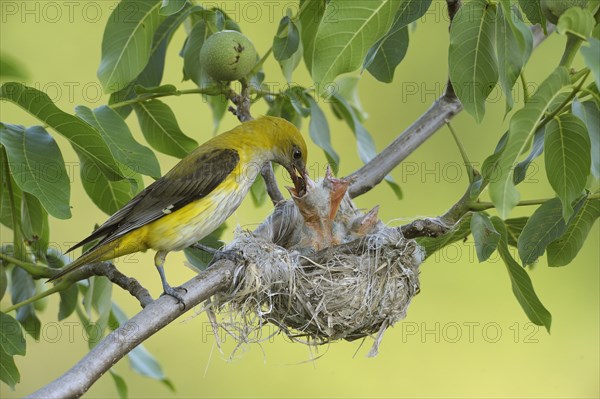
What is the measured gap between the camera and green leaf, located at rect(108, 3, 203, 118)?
3.85 meters

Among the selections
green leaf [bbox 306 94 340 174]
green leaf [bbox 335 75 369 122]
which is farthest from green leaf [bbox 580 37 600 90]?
green leaf [bbox 335 75 369 122]

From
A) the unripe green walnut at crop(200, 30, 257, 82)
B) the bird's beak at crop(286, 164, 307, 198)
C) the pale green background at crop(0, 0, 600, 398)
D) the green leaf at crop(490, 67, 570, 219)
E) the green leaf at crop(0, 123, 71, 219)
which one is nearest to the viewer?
the green leaf at crop(490, 67, 570, 219)

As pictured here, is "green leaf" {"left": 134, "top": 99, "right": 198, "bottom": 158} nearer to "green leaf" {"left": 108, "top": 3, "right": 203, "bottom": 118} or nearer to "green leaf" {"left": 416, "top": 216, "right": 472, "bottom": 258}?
"green leaf" {"left": 108, "top": 3, "right": 203, "bottom": 118}

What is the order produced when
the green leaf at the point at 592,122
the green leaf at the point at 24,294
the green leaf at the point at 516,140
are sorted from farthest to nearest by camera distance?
the green leaf at the point at 24,294 < the green leaf at the point at 592,122 < the green leaf at the point at 516,140

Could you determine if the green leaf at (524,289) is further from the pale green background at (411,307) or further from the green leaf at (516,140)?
the pale green background at (411,307)

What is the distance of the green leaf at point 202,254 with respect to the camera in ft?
12.7

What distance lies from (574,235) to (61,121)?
1782mm

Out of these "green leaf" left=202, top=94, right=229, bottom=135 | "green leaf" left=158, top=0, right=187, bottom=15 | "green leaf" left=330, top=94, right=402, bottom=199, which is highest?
"green leaf" left=158, top=0, right=187, bottom=15

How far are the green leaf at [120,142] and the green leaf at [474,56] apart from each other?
1.10 m

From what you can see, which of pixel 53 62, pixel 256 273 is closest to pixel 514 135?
pixel 256 273

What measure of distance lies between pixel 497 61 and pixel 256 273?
1.28 metres

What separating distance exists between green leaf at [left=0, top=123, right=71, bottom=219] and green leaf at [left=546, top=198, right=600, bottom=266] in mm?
1664

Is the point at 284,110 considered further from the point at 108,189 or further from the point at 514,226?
the point at 514,226

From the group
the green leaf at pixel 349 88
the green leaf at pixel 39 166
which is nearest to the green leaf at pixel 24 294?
the green leaf at pixel 39 166
